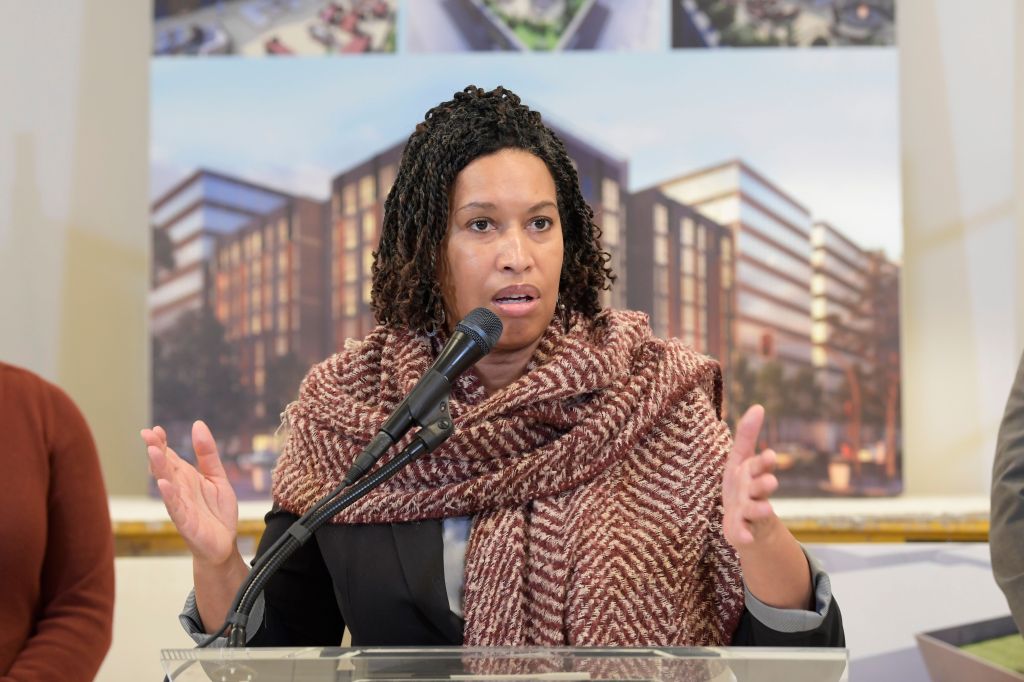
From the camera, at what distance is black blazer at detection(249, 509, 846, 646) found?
169cm

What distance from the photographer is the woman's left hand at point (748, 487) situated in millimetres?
1322

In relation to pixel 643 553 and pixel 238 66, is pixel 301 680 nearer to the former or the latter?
pixel 643 553

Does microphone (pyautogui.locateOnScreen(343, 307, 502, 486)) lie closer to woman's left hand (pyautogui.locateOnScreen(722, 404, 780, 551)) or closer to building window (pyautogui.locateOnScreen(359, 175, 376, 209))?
woman's left hand (pyautogui.locateOnScreen(722, 404, 780, 551))

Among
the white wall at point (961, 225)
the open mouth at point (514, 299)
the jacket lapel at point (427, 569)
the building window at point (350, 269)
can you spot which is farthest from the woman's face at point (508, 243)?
the white wall at point (961, 225)

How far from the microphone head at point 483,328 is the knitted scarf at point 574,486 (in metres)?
0.43

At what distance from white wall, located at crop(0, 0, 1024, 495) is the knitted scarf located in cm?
200

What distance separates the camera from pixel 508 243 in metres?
1.74

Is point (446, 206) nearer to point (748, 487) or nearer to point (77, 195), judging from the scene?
point (748, 487)

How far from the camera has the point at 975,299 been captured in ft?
11.7

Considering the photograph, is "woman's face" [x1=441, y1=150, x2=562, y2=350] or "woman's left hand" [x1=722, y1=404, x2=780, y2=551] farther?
"woman's face" [x1=441, y1=150, x2=562, y2=350]

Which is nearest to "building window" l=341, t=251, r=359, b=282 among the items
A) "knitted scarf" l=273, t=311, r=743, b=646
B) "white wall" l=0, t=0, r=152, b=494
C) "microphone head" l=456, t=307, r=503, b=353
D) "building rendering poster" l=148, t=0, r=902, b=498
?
"building rendering poster" l=148, t=0, r=902, b=498

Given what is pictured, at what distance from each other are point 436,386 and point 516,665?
30 cm

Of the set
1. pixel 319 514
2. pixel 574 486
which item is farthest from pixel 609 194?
pixel 319 514

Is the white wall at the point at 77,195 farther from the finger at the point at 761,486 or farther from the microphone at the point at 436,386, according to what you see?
the finger at the point at 761,486
